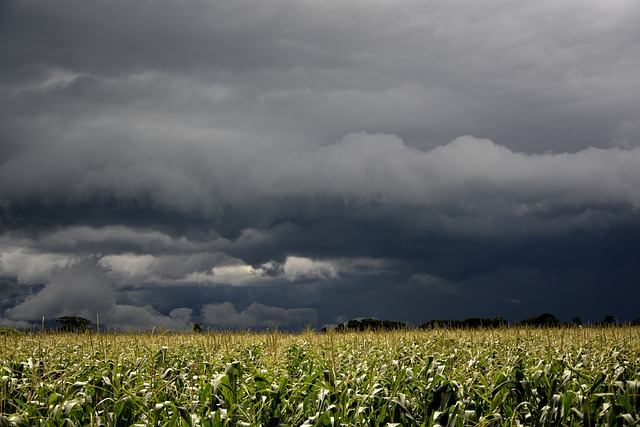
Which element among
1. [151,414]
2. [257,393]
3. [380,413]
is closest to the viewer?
[151,414]

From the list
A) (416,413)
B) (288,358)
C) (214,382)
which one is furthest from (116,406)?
(288,358)

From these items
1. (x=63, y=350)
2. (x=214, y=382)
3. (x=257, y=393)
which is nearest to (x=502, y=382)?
(x=257, y=393)

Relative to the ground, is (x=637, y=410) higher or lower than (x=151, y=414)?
lower

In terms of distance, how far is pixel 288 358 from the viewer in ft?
66.3

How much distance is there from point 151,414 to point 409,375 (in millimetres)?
5438

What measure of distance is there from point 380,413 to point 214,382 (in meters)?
2.99

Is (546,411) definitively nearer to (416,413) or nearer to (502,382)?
(502,382)

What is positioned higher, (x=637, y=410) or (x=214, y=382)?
(x=214, y=382)

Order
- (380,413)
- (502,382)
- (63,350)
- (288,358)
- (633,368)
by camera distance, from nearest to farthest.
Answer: (380,413), (502,382), (633,368), (288,358), (63,350)

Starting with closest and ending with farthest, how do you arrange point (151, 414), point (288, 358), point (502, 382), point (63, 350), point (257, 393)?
1. point (151, 414)
2. point (257, 393)
3. point (502, 382)
4. point (288, 358)
5. point (63, 350)

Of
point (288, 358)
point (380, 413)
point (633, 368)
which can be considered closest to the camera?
point (380, 413)

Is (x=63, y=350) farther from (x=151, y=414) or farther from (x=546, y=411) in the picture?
(x=546, y=411)

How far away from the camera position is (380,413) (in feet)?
31.4

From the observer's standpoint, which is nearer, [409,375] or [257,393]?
[257,393]
